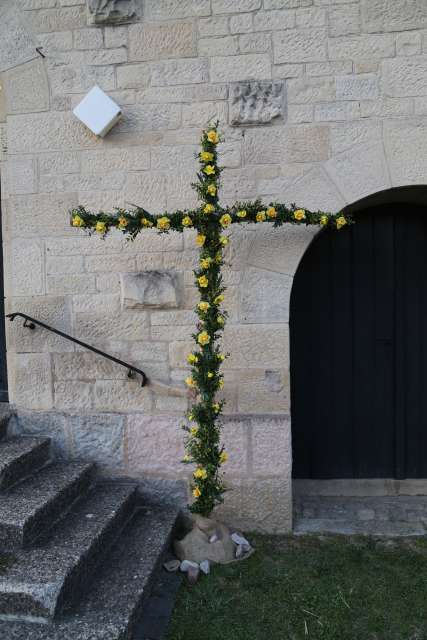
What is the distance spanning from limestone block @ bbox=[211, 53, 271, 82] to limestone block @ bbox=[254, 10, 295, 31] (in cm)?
16

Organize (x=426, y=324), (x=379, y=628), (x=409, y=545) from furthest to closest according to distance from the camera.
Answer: (x=426, y=324) → (x=409, y=545) → (x=379, y=628)

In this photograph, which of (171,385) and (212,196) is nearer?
(212,196)

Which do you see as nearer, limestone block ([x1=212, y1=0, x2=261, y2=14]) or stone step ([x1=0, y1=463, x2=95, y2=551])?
stone step ([x1=0, y1=463, x2=95, y2=551])

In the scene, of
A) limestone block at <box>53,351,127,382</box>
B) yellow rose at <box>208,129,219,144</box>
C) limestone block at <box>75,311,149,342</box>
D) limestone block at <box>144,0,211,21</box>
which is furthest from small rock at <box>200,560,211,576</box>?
limestone block at <box>144,0,211,21</box>

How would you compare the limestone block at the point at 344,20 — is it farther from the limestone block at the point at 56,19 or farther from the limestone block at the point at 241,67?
the limestone block at the point at 56,19

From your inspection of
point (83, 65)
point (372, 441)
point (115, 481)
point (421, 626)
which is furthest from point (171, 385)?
point (83, 65)

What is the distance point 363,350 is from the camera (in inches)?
134

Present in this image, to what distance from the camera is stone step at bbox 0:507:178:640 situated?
6.28 ft

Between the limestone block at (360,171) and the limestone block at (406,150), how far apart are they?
0.17 feet

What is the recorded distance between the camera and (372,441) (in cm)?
344

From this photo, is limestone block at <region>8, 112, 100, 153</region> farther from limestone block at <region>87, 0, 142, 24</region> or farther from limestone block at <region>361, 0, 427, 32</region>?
limestone block at <region>361, 0, 427, 32</region>

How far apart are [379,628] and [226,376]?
1.49 meters

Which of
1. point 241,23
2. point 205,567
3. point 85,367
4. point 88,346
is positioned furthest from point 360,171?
point 205,567

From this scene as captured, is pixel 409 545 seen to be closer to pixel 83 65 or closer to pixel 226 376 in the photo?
pixel 226 376
